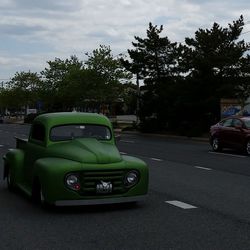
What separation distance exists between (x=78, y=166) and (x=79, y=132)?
129 centimetres

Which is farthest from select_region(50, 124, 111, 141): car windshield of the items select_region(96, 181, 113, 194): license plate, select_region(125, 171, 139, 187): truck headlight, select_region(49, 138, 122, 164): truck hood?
select_region(96, 181, 113, 194): license plate

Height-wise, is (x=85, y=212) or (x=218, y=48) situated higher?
(x=218, y=48)

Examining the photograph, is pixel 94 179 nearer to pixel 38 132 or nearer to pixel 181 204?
pixel 181 204

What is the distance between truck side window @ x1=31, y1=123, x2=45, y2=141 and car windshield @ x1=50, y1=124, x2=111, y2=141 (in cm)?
25

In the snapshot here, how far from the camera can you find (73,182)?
27.1 feet

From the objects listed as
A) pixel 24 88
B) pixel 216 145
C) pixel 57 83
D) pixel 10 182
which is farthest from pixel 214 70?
pixel 24 88

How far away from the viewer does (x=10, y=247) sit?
6.50 metres

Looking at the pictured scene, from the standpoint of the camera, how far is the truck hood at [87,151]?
8438 millimetres

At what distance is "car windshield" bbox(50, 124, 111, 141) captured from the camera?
9354mm

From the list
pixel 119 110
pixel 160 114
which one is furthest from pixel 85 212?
pixel 119 110

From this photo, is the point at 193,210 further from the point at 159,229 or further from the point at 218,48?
the point at 218,48

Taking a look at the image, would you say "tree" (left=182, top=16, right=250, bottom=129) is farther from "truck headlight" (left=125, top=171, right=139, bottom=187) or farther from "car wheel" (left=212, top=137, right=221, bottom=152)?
"truck headlight" (left=125, top=171, right=139, bottom=187)

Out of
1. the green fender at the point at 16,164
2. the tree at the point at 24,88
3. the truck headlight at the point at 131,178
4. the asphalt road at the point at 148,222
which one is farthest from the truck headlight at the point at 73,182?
the tree at the point at 24,88

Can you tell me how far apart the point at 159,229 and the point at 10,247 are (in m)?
1.97
